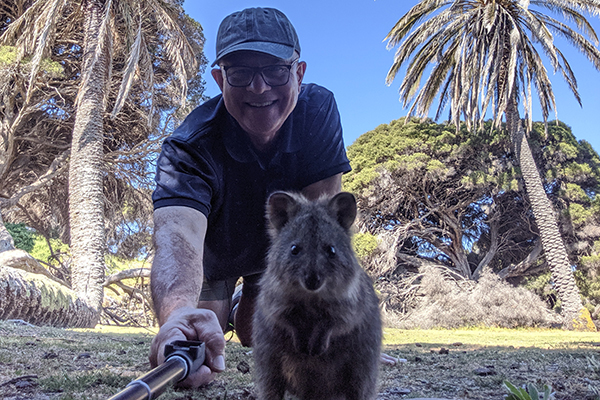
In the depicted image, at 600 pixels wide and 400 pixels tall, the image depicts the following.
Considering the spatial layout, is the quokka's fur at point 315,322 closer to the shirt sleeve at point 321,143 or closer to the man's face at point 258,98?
the man's face at point 258,98

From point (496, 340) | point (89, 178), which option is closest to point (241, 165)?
point (496, 340)

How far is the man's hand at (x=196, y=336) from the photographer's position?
1.68 m

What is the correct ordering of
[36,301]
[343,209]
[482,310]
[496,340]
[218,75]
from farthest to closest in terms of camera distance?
[482,310], [36,301], [496,340], [218,75], [343,209]

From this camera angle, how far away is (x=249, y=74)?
2.74 metres

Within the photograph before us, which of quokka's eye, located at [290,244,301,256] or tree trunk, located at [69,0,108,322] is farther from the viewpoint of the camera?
tree trunk, located at [69,0,108,322]

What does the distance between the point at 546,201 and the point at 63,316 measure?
14.9 metres

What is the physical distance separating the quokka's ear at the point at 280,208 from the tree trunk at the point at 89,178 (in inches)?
367

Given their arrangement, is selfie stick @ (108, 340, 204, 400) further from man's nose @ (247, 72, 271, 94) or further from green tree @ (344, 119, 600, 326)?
green tree @ (344, 119, 600, 326)

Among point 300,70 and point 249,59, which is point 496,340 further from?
point 249,59

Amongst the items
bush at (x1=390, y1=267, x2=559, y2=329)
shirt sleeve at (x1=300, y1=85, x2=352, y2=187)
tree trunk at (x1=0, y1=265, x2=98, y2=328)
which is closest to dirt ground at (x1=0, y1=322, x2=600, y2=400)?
shirt sleeve at (x1=300, y1=85, x2=352, y2=187)

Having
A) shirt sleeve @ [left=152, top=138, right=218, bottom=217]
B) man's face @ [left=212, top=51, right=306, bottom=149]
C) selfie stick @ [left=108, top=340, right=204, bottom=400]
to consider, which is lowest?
selfie stick @ [left=108, top=340, right=204, bottom=400]

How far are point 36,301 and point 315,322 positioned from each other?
23.1 feet

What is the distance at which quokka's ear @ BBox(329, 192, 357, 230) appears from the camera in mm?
2018

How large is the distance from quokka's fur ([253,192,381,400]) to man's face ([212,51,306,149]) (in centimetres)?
114
